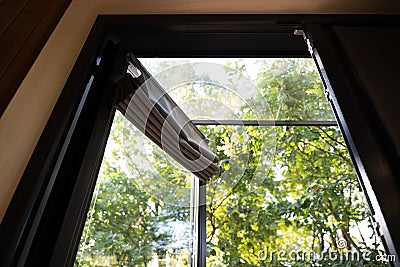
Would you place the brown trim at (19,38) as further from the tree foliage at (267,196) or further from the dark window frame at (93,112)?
the tree foliage at (267,196)

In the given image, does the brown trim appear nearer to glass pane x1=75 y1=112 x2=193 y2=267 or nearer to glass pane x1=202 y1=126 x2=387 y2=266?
glass pane x1=75 y1=112 x2=193 y2=267

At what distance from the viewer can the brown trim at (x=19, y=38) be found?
0.46 m

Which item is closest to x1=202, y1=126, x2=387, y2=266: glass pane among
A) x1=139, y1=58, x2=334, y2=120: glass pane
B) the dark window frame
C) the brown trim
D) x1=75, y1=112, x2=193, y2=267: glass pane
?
x1=139, y1=58, x2=334, y2=120: glass pane

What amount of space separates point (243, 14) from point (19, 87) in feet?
2.25

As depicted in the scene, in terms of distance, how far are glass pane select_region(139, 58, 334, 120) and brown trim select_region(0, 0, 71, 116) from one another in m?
0.46

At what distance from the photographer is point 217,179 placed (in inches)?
61.8

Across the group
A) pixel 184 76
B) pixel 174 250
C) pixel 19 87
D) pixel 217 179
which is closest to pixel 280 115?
pixel 217 179

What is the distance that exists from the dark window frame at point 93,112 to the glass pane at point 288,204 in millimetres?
758

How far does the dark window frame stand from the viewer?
21.4 inches

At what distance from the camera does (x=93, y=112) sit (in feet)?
2.57

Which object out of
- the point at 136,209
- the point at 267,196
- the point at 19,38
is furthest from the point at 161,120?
the point at 267,196

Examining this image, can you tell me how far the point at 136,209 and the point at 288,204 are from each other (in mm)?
1091

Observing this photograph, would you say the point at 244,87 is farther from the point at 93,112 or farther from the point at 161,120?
the point at 93,112

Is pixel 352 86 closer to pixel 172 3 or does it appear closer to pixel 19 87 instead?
pixel 172 3
